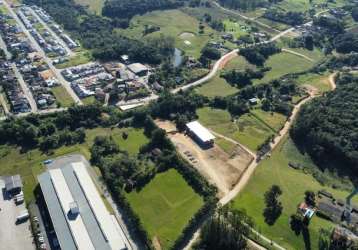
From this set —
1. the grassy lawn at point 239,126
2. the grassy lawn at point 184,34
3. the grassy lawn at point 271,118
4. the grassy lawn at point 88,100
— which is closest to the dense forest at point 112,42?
the grassy lawn at point 184,34

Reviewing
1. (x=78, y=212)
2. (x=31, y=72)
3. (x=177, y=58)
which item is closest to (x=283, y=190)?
(x=78, y=212)

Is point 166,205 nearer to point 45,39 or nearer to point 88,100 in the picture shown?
point 88,100

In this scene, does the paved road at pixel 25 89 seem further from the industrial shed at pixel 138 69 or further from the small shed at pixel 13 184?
the industrial shed at pixel 138 69

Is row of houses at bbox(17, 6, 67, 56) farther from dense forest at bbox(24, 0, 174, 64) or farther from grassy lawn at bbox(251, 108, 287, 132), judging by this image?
grassy lawn at bbox(251, 108, 287, 132)

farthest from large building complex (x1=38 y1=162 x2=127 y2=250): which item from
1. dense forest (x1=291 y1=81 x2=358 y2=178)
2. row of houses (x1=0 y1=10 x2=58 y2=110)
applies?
dense forest (x1=291 y1=81 x2=358 y2=178)

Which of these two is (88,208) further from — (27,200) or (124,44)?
(124,44)
